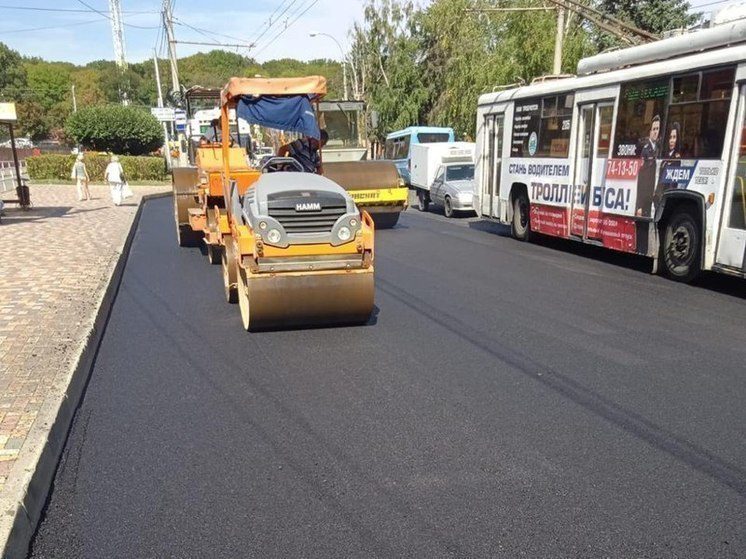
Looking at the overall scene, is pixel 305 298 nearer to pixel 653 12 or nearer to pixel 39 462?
pixel 39 462

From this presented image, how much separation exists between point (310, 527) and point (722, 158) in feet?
24.0

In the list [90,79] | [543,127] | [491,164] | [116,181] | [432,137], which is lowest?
[116,181]

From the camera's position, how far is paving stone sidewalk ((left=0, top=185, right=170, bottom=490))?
4.86m

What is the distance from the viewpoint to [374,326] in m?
7.20

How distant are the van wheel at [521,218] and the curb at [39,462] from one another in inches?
375

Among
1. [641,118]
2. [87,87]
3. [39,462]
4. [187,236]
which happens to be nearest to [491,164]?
[641,118]

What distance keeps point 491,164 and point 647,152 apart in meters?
5.46

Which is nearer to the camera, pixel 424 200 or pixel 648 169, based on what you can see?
pixel 648 169

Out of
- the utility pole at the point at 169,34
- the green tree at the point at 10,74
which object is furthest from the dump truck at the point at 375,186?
the green tree at the point at 10,74

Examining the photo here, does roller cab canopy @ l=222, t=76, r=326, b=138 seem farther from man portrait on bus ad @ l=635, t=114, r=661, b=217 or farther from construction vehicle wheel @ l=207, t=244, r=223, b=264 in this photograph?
man portrait on bus ad @ l=635, t=114, r=661, b=217

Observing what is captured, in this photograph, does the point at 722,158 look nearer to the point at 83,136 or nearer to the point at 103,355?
the point at 103,355

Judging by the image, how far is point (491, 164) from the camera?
1491cm

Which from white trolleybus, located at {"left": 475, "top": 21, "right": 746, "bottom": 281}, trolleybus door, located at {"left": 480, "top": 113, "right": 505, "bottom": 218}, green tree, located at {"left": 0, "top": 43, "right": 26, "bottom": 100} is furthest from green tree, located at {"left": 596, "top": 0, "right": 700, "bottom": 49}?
green tree, located at {"left": 0, "top": 43, "right": 26, "bottom": 100}

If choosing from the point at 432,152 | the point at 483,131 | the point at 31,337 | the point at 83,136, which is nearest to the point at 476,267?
the point at 483,131
